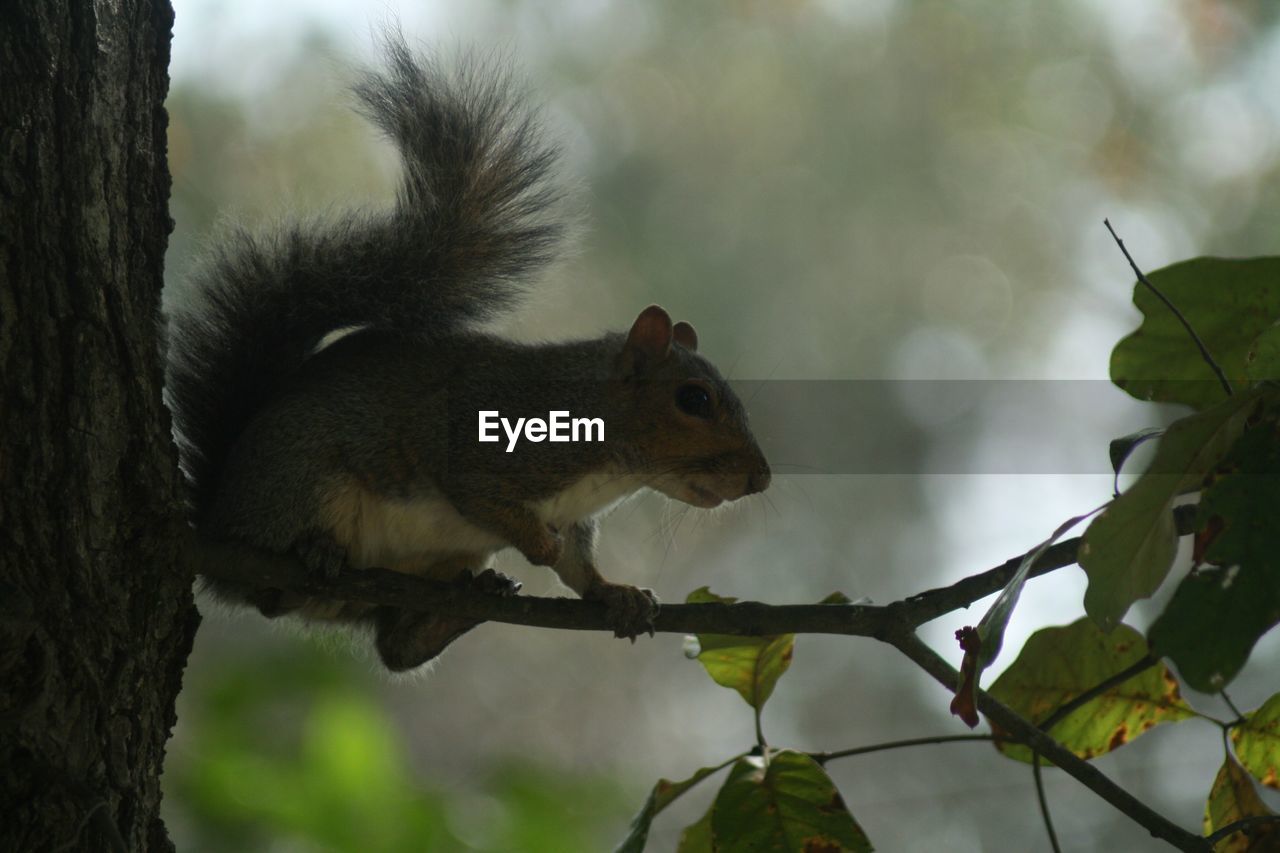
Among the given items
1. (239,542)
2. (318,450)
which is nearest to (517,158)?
(318,450)

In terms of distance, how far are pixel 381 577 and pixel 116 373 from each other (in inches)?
18.3

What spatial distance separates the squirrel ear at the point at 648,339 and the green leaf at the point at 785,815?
1064mm

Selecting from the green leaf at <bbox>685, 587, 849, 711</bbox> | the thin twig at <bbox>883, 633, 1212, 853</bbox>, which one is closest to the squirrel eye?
the green leaf at <bbox>685, 587, 849, 711</bbox>

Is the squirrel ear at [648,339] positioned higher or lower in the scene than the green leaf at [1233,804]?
higher

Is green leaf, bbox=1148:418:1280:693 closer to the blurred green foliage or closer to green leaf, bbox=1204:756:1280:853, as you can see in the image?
green leaf, bbox=1204:756:1280:853

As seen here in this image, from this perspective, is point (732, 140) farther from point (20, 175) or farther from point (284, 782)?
point (20, 175)

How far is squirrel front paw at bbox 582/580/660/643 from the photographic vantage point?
1.62m

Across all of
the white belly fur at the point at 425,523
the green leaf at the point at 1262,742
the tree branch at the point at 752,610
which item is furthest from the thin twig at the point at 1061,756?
the white belly fur at the point at 425,523

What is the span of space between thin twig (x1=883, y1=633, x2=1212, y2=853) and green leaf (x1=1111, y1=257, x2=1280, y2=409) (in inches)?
13.2

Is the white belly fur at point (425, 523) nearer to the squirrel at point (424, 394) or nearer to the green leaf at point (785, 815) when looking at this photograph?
the squirrel at point (424, 394)

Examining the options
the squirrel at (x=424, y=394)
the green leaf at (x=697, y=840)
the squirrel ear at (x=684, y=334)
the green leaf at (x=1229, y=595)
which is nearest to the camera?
the green leaf at (x=1229, y=595)

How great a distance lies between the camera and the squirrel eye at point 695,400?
77.9 inches

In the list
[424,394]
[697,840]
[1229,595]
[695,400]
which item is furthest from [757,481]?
[1229,595]

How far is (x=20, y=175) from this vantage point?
3.54ft
